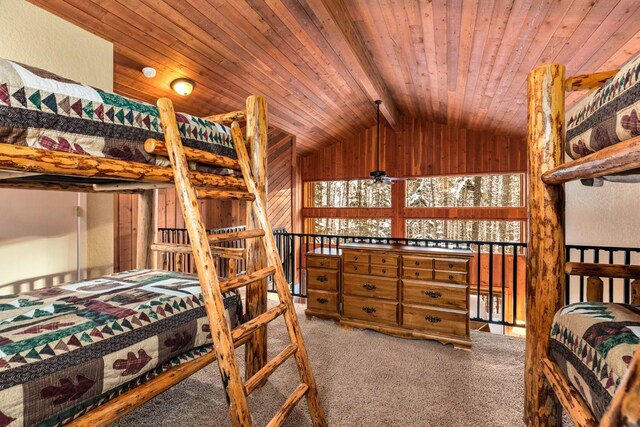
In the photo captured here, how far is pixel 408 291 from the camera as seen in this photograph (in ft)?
9.40

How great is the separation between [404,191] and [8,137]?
699cm

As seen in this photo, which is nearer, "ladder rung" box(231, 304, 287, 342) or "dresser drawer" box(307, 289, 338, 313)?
"ladder rung" box(231, 304, 287, 342)

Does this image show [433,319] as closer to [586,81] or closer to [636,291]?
[636,291]

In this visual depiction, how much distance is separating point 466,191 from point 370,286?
4.84 metres

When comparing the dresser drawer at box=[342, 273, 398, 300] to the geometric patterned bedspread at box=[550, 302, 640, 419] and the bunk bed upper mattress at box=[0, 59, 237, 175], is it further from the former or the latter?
the bunk bed upper mattress at box=[0, 59, 237, 175]

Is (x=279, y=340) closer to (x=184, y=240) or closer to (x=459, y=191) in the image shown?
(x=184, y=240)

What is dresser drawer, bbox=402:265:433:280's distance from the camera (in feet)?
9.15

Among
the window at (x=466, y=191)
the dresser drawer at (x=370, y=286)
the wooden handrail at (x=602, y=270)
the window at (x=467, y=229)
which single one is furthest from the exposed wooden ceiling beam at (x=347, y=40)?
the window at (x=467, y=229)

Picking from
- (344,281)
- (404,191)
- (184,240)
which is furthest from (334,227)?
(344,281)

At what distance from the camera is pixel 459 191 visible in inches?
270

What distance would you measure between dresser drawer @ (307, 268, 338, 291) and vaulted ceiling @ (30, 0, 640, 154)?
93.5 inches

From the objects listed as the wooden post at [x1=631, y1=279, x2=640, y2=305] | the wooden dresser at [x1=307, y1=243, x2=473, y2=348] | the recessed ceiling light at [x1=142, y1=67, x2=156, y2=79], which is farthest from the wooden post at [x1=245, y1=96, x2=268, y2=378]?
the recessed ceiling light at [x1=142, y1=67, x2=156, y2=79]

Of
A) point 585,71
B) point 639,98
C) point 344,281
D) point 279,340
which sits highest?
point 585,71

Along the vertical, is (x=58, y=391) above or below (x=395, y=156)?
below
